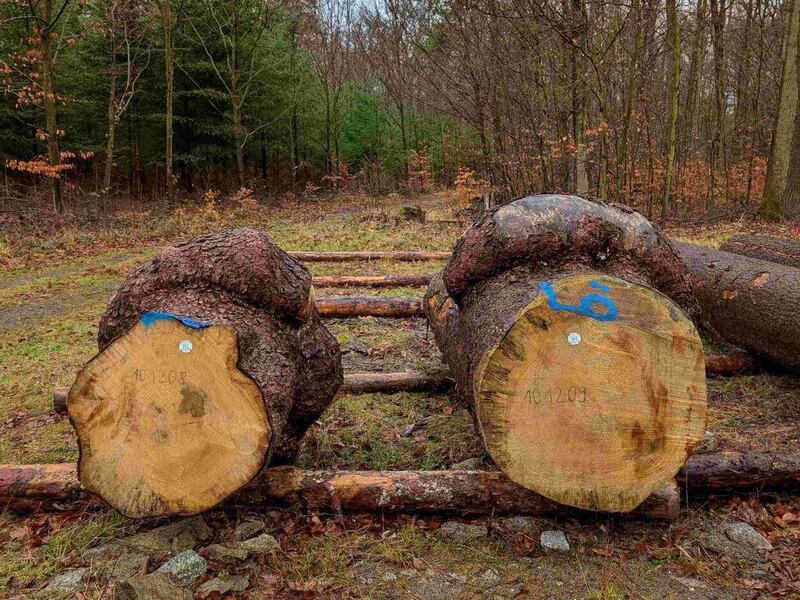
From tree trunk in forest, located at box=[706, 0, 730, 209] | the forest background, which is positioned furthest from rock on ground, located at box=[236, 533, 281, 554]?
tree trunk in forest, located at box=[706, 0, 730, 209]

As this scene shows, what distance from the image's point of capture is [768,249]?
559cm

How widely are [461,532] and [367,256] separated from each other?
7258mm

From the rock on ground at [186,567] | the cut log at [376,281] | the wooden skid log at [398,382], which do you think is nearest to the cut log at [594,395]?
the rock on ground at [186,567]

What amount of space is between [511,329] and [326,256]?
7.20 m

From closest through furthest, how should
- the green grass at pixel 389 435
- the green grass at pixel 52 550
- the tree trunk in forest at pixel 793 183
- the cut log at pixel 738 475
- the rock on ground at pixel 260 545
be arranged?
the green grass at pixel 52 550
the rock on ground at pixel 260 545
the cut log at pixel 738 475
the green grass at pixel 389 435
the tree trunk in forest at pixel 793 183

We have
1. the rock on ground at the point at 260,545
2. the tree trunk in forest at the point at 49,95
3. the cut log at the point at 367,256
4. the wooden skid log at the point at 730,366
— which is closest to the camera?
the rock on ground at the point at 260,545

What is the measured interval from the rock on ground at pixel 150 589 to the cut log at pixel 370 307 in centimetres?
376

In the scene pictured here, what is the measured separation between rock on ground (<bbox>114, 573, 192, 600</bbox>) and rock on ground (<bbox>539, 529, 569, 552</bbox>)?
4.69 feet

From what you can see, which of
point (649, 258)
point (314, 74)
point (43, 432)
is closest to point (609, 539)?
point (649, 258)

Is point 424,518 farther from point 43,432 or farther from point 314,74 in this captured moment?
point 314,74

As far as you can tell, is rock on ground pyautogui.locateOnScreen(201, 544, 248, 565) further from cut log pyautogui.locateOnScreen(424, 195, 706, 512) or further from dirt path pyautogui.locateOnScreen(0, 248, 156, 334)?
dirt path pyautogui.locateOnScreen(0, 248, 156, 334)

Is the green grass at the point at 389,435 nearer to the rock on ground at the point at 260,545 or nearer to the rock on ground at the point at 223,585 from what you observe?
the rock on ground at the point at 260,545

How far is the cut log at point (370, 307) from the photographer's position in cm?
568

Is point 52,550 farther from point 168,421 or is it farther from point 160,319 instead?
point 160,319
